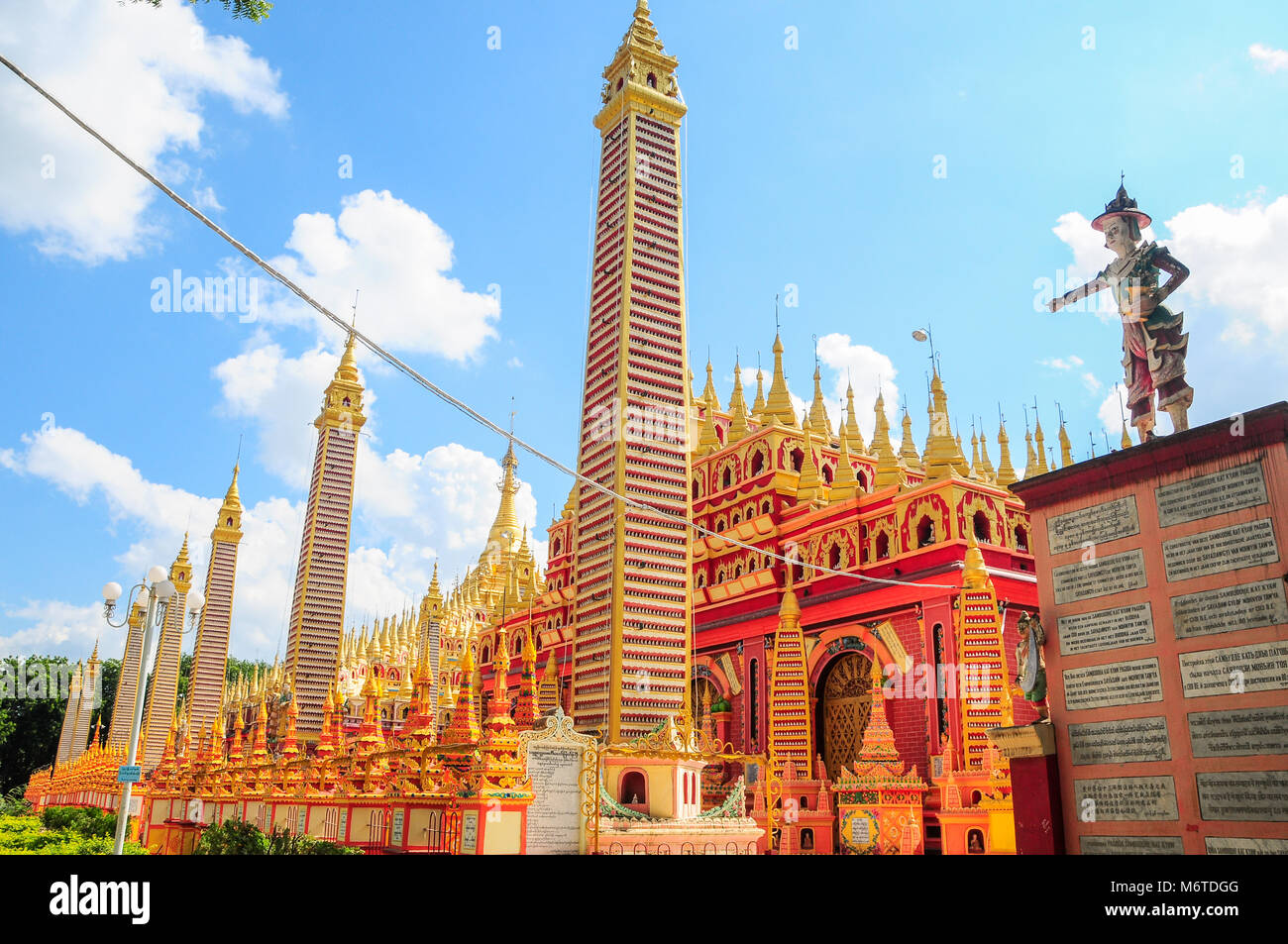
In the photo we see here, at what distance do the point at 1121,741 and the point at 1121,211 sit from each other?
5.52 meters

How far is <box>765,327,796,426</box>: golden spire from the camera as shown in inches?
1250

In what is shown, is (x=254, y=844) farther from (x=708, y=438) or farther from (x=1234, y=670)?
(x=708, y=438)

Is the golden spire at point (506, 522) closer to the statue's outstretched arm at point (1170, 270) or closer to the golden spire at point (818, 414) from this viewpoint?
the golden spire at point (818, 414)

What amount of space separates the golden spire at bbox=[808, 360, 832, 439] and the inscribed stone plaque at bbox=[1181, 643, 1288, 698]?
2397cm

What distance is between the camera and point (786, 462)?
99.6ft

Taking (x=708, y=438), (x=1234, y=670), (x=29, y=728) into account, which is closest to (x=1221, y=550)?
(x=1234, y=670)

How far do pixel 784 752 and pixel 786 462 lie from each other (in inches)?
382

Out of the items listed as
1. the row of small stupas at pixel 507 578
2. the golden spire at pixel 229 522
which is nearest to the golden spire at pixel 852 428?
the row of small stupas at pixel 507 578

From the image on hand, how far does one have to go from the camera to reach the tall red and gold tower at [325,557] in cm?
4106

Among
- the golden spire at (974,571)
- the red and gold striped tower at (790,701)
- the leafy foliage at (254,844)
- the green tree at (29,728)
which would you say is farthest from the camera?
the green tree at (29,728)

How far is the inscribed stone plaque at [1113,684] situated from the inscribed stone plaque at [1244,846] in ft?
4.00

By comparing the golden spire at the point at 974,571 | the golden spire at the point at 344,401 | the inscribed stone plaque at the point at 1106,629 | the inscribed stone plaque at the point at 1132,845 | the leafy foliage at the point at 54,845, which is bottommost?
the leafy foliage at the point at 54,845
